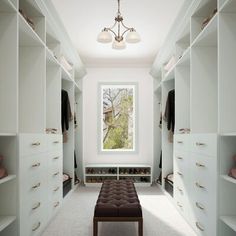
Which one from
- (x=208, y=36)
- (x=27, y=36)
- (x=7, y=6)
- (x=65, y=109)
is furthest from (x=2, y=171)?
(x=65, y=109)

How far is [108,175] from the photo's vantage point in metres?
5.48

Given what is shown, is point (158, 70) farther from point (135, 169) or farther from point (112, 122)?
point (135, 169)

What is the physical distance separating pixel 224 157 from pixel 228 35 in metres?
0.94

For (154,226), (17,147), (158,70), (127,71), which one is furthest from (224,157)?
(127,71)

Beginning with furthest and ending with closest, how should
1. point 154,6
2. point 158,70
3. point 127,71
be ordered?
point 127,71 → point 158,70 → point 154,6

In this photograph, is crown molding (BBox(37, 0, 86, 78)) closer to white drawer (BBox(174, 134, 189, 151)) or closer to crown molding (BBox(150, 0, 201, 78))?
crown molding (BBox(150, 0, 201, 78))

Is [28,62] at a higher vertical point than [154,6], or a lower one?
lower

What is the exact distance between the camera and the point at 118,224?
115 inches

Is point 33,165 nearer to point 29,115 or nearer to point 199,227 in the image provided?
point 29,115

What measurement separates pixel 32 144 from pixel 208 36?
1.94 metres

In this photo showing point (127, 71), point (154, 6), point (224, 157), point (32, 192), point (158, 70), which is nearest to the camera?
point (224, 157)

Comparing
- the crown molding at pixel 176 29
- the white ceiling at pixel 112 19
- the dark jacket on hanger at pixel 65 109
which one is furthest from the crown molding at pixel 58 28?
the crown molding at pixel 176 29

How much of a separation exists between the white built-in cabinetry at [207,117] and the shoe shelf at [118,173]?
1919 millimetres

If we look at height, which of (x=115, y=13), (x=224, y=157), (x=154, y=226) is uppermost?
(x=115, y=13)
